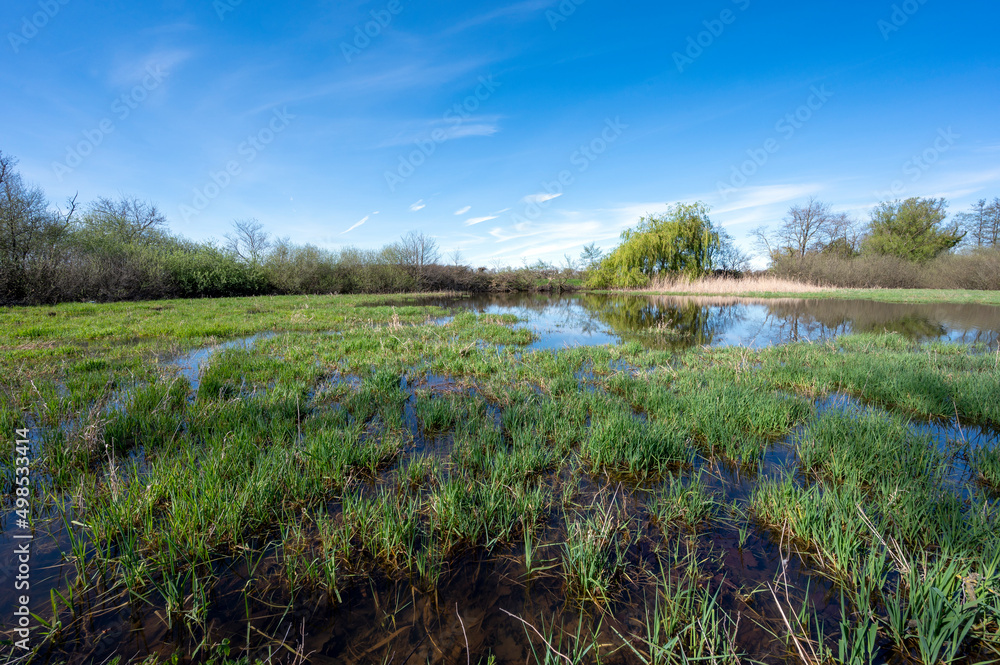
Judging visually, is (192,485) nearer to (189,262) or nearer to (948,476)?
(948,476)

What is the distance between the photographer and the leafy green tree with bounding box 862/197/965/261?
35719 mm

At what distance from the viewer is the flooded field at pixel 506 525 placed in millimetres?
1685

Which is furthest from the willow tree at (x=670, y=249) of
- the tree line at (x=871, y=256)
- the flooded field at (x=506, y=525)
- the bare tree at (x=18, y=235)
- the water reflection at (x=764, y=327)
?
the bare tree at (x=18, y=235)

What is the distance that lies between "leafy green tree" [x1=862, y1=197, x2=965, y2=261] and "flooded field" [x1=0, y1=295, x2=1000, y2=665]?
1859 inches

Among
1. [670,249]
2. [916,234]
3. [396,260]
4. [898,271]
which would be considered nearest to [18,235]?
[396,260]

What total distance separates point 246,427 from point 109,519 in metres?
1.32

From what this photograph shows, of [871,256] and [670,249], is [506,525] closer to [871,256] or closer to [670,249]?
[670,249]

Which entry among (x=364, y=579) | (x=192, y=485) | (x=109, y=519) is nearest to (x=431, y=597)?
(x=364, y=579)

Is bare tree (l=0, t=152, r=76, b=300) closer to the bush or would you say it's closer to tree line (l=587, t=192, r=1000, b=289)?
tree line (l=587, t=192, r=1000, b=289)

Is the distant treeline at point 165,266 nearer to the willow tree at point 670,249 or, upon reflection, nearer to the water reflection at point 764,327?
the willow tree at point 670,249

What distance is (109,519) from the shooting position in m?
2.22

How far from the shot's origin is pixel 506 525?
8.07 ft

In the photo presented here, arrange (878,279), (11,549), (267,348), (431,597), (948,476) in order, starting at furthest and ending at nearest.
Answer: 1. (878,279)
2. (267,348)
3. (948,476)
4. (11,549)
5. (431,597)

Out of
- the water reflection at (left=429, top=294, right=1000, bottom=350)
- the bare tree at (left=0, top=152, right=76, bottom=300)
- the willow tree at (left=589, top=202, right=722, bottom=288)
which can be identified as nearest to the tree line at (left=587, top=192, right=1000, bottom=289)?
the willow tree at (left=589, top=202, right=722, bottom=288)
